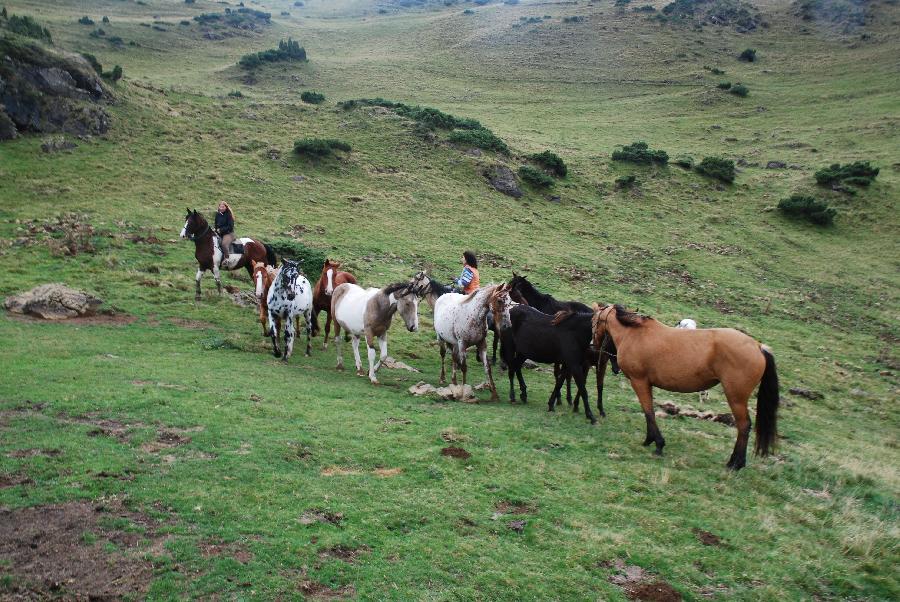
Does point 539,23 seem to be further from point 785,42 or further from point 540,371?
point 540,371

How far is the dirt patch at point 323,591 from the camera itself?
578 centimetres

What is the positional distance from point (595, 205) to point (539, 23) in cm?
7569

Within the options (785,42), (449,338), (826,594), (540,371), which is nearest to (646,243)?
(540,371)

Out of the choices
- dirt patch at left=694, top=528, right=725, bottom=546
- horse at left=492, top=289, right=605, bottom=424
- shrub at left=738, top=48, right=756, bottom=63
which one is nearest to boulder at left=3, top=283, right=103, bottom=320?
horse at left=492, top=289, right=605, bottom=424

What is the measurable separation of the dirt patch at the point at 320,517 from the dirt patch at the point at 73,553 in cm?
159

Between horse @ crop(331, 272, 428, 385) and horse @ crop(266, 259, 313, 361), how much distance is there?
1025 mm

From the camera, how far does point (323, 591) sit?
5.87 metres

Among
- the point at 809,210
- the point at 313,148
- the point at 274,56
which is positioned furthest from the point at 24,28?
the point at 809,210

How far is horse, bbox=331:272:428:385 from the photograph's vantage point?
45.8 feet

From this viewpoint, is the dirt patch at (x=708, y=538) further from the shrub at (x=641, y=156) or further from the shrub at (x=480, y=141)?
the shrub at (x=641, y=156)

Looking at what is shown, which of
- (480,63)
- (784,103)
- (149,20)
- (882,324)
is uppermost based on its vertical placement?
(149,20)

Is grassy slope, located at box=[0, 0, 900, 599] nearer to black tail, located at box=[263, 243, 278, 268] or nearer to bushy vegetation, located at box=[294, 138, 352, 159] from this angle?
bushy vegetation, located at box=[294, 138, 352, 159]

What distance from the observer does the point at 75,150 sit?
31.6m

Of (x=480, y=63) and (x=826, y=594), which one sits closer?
(x=826, y=594)
